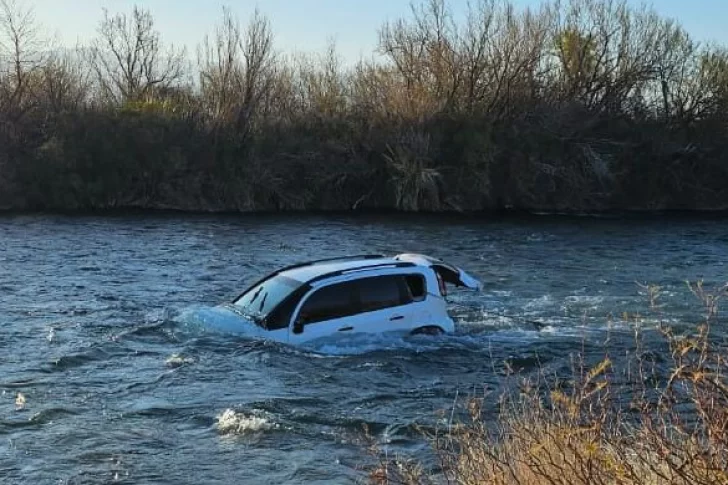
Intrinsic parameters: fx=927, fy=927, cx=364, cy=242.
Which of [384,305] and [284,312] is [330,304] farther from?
[384,305]

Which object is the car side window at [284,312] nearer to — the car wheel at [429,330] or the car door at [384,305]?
the car door at [384,305]

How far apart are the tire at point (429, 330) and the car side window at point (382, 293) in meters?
0.51

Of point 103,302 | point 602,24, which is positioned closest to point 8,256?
point 103,302

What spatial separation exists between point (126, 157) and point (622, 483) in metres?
38.6

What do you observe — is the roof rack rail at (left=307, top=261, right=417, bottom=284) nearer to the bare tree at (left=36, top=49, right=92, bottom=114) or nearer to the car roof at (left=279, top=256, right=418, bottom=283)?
the car roof at (left=279, top=256, right=418, bottom=283)

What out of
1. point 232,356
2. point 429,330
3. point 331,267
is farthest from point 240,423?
point 429,330

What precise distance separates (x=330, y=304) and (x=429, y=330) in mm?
1798

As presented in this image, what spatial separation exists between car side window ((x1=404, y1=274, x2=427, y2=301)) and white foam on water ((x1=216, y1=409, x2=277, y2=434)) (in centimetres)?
465

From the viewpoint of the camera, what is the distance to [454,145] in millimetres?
43562

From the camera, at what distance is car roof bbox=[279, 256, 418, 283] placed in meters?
15.1

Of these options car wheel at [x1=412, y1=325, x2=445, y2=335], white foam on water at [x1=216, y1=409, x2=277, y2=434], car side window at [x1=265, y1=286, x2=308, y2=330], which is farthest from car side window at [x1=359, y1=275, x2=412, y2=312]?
white foam on water at [x1=216, y1=409, x2=277, y2=434]

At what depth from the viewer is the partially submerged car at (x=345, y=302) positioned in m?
14.7

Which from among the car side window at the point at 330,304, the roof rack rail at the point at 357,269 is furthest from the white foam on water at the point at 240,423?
the roof rack rail at the point at 357,269

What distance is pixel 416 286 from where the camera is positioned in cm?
1545
